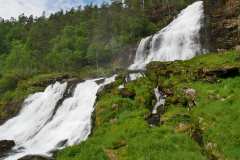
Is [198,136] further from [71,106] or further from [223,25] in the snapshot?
[223,25]

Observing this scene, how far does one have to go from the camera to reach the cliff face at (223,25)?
64.8 m

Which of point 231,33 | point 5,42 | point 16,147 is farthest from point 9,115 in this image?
point 5,42

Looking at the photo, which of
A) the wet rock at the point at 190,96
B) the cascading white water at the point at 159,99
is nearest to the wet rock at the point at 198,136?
the wet rock at the point at 190,96

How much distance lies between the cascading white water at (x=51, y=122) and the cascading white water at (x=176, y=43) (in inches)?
554

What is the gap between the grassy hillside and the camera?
2487 cm

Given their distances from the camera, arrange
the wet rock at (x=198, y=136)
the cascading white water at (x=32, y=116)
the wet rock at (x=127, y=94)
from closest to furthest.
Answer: the wet rock at (x=198, y=136) → the wet rock at (x=127, y=94) → the cascading white water at (x=32, y=116)

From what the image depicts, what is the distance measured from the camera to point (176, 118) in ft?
96.6

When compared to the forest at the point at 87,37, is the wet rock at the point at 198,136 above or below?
below

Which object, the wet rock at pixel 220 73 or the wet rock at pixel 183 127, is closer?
the wet rock at pixel 183 127

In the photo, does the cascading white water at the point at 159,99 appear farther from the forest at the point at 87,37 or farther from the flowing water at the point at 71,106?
the forest at the point at 87,37

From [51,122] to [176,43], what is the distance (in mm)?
25703

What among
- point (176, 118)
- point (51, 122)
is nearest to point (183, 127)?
point (176, 118)

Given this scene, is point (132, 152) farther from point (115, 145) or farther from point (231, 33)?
point (231, 33)

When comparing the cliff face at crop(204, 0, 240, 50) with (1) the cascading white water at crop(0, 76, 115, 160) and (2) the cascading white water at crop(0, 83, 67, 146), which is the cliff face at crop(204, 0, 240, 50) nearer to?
(1) the cascading white water at crop(0, 76, 115, 160)
